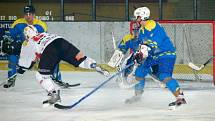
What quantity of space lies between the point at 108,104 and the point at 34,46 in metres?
0.94

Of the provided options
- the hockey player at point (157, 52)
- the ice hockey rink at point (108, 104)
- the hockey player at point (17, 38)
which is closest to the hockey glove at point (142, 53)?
the hockey player at point (157, 52)

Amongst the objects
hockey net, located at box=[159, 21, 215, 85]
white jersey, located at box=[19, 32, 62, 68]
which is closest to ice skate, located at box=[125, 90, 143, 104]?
white jersey, located at box=[19, 32, 62, 68]

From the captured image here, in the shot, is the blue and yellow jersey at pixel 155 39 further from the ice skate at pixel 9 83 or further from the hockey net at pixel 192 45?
the hockey net at pixel 192 45

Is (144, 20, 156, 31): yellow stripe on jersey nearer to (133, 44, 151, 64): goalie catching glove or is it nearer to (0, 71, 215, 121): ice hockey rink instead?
(133, 44, 151, 64): goalie catching glove

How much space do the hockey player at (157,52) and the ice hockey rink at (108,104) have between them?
0.23 metres

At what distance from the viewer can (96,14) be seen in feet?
37.5

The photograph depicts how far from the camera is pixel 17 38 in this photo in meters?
7.63

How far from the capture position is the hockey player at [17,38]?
289 inches

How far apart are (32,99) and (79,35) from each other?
3864mm

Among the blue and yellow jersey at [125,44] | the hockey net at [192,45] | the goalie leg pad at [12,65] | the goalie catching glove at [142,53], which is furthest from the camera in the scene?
the hockey net at [192,45]

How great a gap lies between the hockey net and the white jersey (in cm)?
309

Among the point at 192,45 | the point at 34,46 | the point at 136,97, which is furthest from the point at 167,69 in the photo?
the point at 192,45

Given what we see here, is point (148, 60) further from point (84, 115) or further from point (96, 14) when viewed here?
point (96, 14)

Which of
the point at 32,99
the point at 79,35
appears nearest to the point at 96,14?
the point at 79,35
